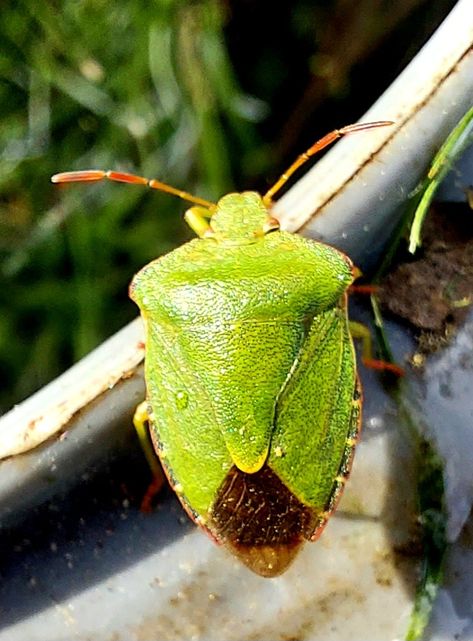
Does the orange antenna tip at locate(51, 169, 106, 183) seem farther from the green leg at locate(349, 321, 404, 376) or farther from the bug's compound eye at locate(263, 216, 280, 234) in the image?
the green leg at locate(349, 321, 404, 376)

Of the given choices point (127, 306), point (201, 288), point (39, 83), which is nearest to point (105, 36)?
point (39, 83)

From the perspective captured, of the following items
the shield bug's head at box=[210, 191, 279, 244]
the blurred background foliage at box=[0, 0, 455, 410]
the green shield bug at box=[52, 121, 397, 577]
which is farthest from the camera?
the blurred background foliage at box=[0, 0, 455, 410]

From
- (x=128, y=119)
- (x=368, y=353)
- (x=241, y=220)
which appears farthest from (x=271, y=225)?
(x=128, y=119)

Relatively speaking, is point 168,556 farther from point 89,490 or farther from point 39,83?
point 39,83

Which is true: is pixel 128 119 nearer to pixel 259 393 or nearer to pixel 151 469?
pixel 151 469

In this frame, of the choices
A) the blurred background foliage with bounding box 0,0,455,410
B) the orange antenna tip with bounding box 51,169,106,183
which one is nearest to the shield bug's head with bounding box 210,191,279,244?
the orange antenna tip with bounding box 51,169,106,183

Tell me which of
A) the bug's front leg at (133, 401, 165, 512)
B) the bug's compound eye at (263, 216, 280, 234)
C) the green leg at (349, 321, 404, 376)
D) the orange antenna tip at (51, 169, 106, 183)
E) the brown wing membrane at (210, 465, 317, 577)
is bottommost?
the bug's front leg at (133, 401, 165, 512)

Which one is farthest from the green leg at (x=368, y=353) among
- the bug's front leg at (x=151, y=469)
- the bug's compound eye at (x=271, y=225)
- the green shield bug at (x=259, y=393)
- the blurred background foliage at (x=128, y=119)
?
the blurred background foliage at (x=128, y=119)
